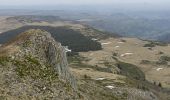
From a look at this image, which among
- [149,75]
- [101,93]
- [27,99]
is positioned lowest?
[149,75]

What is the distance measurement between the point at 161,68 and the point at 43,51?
444 feet

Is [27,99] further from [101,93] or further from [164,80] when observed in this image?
[164,80]

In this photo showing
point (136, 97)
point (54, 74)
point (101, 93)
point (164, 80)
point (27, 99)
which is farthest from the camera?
point (164, 80)

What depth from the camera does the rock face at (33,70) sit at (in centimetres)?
3158

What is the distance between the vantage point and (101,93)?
192 ft

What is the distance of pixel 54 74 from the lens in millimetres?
35000

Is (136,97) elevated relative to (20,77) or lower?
lower

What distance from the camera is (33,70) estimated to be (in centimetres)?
3391

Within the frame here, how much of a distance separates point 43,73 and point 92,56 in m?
157

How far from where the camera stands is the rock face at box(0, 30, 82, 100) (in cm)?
3158

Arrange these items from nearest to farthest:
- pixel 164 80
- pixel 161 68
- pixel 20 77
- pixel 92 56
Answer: pixel 20 77, pixel 164 80, pixel 161 68, pixel 92 56

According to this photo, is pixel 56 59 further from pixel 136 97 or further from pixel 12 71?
pixel 136 97

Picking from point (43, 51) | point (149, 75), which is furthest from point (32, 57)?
point (149, 75)

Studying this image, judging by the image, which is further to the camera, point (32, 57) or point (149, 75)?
point (149, 75)
